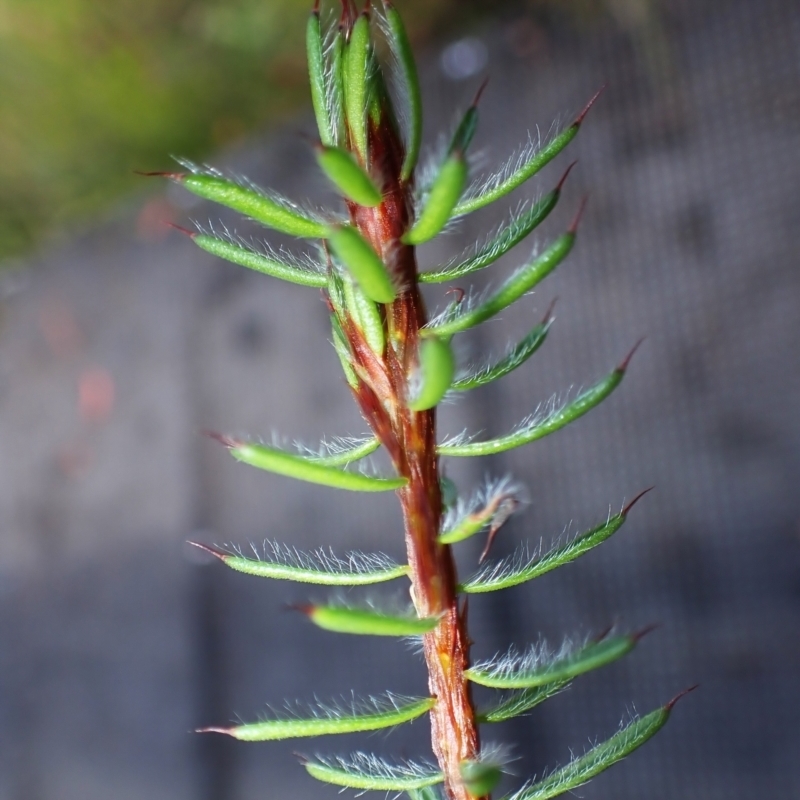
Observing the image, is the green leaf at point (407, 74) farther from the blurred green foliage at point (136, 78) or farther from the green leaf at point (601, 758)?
the blurred green foliage at point (136, 78)

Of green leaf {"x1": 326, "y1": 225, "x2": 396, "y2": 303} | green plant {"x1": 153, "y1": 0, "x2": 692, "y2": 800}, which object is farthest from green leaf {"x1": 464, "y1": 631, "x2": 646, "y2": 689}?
green leaf {"x1": 326, "y1": 225, "x2": 396, "y2": 303}

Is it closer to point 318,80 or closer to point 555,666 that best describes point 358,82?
point 318,80

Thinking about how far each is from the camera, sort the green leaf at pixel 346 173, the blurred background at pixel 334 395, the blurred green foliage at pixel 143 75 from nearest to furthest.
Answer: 1. the green leaf at pixel 346 173
2. the blurred background at pixel 334 395
3. the blurred green foliage at pixel 143 75

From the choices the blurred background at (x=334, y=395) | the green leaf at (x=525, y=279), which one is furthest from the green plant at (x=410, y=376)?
the blurred background at (x=334, y=395)

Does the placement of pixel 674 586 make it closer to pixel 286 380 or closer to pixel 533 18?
pixel 286 380

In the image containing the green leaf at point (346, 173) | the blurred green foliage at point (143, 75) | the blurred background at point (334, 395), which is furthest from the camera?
the blurred green foliage at point (143, 75)

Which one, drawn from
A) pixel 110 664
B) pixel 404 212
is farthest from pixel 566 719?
pixel 404 212
